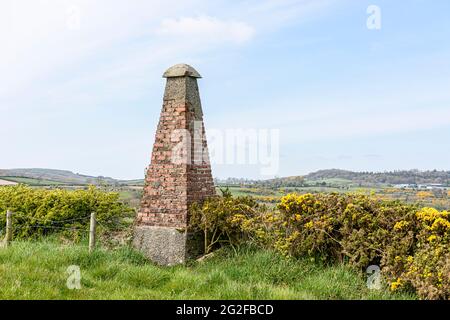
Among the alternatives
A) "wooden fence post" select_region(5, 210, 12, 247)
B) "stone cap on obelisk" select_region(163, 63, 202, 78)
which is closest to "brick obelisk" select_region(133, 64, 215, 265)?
"stone cap on obelisk" select_region(163, 63, 202, 78)

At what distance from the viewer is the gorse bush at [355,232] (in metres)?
8.56

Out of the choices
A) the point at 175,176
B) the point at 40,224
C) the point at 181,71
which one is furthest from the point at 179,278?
the point at 40,224

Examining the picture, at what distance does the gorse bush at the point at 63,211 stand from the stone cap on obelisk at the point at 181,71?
419cm

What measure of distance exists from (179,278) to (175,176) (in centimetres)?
320

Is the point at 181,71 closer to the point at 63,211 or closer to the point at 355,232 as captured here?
the point at 63,211

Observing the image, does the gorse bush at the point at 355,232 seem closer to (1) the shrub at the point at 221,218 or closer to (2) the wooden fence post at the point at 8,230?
(1) the shrub at the point at 221,218

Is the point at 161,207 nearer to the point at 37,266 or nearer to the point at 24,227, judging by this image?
the point at 37,266

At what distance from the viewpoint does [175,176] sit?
11.9 meters

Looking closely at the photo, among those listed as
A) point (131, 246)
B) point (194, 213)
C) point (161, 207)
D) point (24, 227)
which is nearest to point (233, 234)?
point (194, 213)

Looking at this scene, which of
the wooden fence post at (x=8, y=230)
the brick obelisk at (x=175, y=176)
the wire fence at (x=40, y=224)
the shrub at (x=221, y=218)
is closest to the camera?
the shrub at (x=221, y=218)

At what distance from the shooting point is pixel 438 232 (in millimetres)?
8914

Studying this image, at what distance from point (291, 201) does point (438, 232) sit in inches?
111

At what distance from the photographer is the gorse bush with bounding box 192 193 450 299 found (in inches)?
337

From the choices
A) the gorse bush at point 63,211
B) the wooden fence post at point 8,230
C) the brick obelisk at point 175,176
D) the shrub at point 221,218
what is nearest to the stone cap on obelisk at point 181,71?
the brick obelisk at point 175,176
